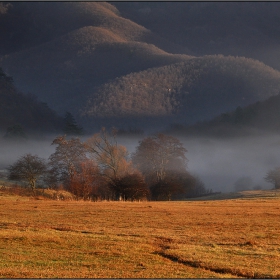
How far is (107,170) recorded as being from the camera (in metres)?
80.8

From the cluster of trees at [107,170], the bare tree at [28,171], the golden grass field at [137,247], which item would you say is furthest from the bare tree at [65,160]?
the golden grass field at [137,247]

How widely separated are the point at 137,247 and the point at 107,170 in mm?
58515

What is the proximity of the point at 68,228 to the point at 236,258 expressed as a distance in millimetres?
12308

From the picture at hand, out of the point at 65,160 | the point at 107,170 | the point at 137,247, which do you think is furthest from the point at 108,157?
the point at 137,247

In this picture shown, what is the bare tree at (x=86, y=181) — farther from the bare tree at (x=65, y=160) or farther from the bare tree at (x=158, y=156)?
the bare tree at (x=158, y=156)

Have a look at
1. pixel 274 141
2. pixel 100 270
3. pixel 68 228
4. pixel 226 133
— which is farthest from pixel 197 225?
pixel 226 133

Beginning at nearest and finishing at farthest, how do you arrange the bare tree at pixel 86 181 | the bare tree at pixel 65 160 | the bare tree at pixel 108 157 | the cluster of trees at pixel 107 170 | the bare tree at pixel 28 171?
the bare tree at pixel 86 181 → the bare tree at pixel 28 171 → the cluster of trees at pixel 107 170 → the bare tree at pixel 65 160 → the bare tree at pixel 108 157

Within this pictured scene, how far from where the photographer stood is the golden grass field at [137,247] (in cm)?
1745

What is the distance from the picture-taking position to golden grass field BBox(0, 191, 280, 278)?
687 inches

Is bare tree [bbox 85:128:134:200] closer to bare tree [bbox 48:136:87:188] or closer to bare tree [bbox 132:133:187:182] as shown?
bare tree [bbox 48:136:87:188]

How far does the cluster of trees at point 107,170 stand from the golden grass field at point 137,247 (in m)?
35.3

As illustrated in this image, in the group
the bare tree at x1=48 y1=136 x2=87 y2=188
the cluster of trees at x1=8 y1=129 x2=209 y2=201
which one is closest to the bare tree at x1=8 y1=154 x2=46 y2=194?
the cluster of trees at x1=8 y1=129 x2=209 y2=201

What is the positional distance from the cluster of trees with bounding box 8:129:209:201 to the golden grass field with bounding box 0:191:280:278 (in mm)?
35343

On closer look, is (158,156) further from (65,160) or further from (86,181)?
(86,181)
